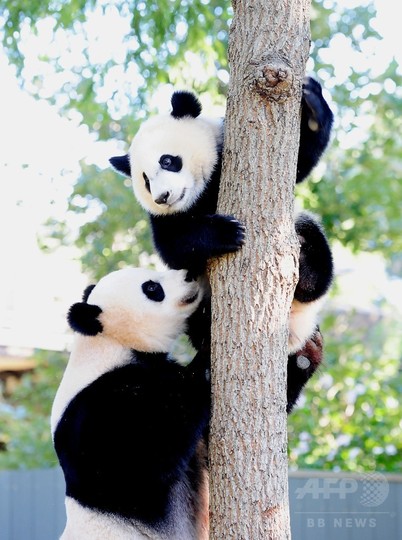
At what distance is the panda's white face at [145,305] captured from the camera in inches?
123

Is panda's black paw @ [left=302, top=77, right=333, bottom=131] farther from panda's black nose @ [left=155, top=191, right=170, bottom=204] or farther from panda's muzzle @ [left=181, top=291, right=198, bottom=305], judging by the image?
panda's muzzle @ [left=181, top=291, right=198, bottom=305]

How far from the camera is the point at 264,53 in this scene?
2553 millimetres

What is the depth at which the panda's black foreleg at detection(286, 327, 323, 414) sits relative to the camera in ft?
10.7

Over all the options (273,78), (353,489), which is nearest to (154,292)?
(273,78)

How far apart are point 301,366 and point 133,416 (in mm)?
810

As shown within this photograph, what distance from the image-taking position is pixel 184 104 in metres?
3.33

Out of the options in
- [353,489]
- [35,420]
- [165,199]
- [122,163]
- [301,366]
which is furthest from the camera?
[35,420]

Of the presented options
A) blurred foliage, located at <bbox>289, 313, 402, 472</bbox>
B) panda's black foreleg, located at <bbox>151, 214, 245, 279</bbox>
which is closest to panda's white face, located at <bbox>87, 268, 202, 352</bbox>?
panda's black foreleg, located at <bbox>151, 214, 245, 279</bbox>

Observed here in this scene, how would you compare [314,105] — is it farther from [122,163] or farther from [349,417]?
[349,417]

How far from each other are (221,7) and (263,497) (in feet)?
17.2

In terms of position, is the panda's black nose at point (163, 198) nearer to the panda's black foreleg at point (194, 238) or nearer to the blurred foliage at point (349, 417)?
the panda's black foreleg at point (194, 238)

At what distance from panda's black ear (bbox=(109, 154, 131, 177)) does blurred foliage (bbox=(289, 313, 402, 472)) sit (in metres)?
3.08

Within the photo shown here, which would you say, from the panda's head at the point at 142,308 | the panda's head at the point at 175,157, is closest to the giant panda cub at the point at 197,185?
the panda's head at the point at 175,157

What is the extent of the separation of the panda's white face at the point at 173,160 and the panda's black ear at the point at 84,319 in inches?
19.5
